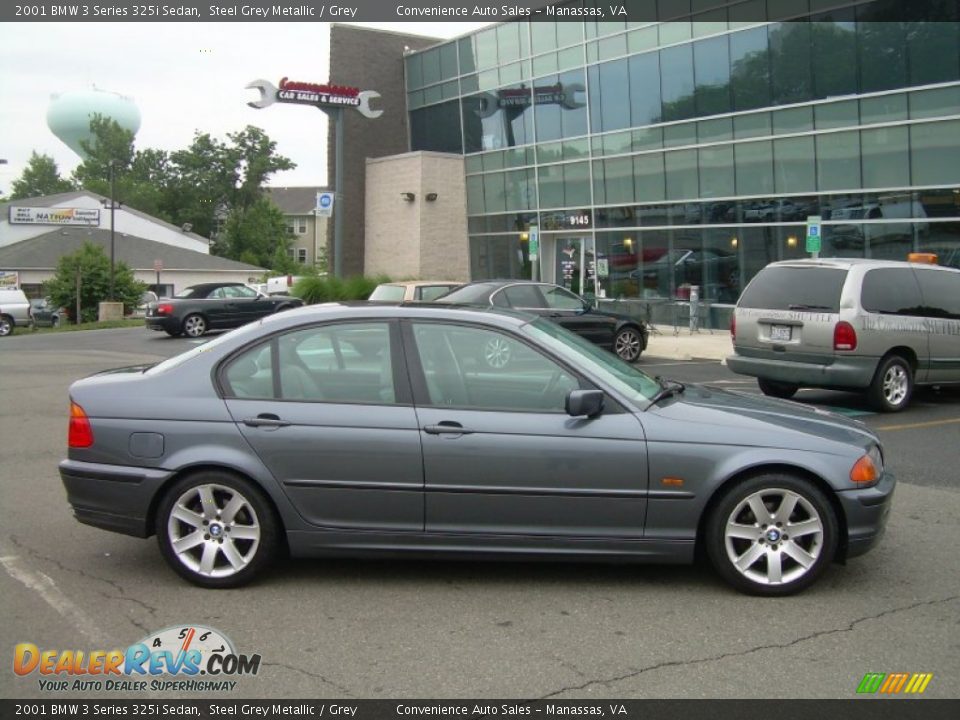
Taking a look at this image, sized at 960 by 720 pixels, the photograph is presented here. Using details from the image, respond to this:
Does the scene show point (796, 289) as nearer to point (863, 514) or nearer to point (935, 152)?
point (863, 514)

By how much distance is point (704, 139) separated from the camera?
25.3 m

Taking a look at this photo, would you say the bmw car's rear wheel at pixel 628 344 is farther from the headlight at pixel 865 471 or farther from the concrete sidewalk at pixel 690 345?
the headlight at pixel 865 471

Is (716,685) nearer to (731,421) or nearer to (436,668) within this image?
(436,668)

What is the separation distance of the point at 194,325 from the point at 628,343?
1349cm

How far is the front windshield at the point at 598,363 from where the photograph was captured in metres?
5.00

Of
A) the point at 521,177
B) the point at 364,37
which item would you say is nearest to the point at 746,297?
the point at 521,177

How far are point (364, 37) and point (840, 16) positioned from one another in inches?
806

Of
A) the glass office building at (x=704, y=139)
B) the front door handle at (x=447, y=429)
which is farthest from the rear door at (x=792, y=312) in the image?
the glass office building at (x=704, y=139)

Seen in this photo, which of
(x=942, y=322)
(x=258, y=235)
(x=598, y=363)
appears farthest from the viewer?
(x=258, y=235)

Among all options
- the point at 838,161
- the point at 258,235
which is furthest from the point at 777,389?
the point at 258,235

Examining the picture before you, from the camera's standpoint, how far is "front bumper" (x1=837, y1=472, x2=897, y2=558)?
4754 mm

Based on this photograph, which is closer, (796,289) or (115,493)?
(115,493)

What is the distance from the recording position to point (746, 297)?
11320mm

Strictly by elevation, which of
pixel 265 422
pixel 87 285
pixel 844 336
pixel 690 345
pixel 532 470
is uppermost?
pixel 87 285
